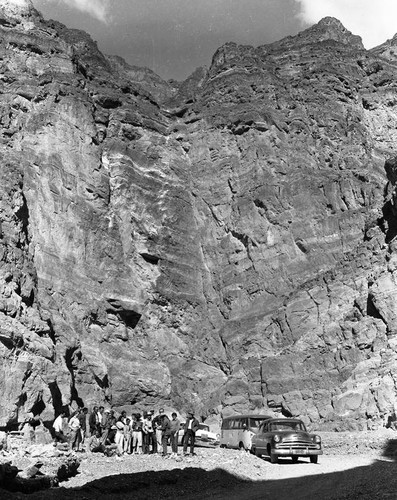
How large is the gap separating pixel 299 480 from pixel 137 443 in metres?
8.21

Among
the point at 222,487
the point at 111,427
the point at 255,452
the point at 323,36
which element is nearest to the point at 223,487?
the point at 222,487

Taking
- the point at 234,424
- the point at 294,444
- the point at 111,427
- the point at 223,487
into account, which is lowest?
the point at 223,487

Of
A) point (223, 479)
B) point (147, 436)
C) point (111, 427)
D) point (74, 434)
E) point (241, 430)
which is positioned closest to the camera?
point (223, 479)

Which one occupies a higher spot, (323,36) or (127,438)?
(323,36)

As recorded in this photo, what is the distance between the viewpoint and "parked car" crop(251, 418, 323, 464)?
2041 centimetres

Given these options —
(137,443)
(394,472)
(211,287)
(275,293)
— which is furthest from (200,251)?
(394,472)

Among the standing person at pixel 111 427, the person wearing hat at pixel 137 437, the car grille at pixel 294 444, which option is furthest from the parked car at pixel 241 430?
the standing person at pixel 111 427

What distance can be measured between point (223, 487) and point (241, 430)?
33.8 feet

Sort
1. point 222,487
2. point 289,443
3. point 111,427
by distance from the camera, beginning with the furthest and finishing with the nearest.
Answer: point 111,427 < point 289,443 < point 222,487

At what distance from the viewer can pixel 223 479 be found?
16.7 metres

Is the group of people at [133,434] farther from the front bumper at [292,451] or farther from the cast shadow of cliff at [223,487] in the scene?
the cast shadow of cliff at [223,487]

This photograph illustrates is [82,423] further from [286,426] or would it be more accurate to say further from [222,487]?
[222,487]

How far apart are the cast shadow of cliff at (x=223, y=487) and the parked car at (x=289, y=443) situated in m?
2.15

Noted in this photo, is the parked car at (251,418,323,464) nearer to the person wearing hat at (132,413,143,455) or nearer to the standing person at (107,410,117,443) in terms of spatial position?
the person wearing hat at (132,413,143,455)
